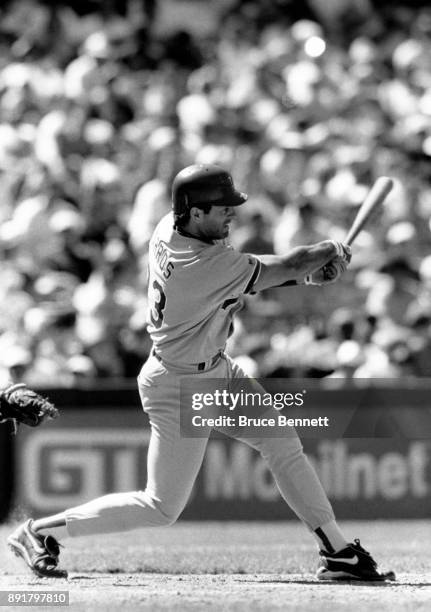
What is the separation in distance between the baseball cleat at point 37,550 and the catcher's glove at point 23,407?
401 mm

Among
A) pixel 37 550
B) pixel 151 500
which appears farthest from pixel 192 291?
pixel 37 550

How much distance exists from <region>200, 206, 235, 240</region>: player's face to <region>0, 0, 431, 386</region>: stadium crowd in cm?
258

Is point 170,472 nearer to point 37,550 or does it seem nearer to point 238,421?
point 238,421

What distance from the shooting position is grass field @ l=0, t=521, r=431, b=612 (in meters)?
3.85

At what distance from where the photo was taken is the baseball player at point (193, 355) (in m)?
4.08

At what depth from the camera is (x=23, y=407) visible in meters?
4.34

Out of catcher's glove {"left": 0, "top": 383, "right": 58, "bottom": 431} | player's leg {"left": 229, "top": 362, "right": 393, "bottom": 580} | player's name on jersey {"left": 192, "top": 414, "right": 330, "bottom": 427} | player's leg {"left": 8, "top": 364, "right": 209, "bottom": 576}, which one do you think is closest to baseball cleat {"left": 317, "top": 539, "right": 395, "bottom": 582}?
player's leg {"left": 229, "top": 362, "right": 393, "bottom": 580}

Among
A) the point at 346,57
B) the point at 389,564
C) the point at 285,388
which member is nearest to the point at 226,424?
the point at 389,564

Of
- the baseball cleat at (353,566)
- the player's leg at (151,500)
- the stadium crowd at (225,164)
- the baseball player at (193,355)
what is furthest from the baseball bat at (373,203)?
the stadium crowd at (225,164)

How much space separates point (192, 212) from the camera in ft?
13.5

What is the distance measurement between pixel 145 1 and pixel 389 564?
5.93 meters

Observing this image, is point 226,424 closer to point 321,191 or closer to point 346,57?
point 321,191

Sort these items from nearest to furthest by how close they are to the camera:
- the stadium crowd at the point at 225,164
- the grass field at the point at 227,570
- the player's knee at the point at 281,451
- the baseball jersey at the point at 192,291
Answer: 1. the grass field at the point at 227,570
2. the baseball jersey at the point at 192,291
3. the player's knee at the point at 281,451
4. the stadium crowd at the point at 225,164

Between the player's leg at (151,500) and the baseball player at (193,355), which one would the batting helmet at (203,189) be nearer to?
the baseball player at (193,355)
